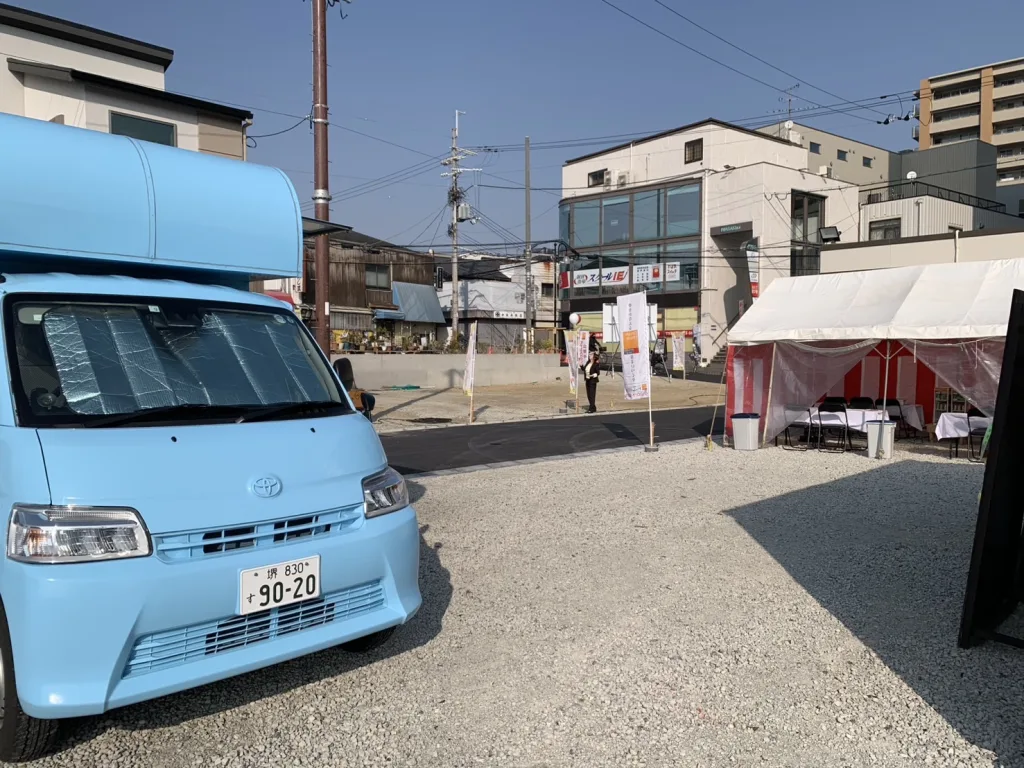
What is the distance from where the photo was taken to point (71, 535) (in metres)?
2.63

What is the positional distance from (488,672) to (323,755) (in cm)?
102

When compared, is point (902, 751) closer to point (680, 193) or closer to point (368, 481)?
point (368, 481)

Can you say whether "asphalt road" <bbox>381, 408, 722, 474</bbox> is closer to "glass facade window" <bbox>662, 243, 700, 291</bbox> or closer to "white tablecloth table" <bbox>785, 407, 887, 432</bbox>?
"white tablecloth table" <bbox>785, 407, 887, 432</bbox>

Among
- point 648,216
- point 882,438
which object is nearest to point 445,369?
point 882,438

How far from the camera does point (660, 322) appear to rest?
140 ft

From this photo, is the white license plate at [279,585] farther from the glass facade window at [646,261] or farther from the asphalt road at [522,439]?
the glass facade window at [646,261]

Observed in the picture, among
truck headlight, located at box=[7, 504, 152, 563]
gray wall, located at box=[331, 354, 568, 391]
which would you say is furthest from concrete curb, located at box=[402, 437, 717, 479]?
gray wall, located at box=[331, 354, 568, 391]

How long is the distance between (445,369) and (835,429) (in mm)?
16027

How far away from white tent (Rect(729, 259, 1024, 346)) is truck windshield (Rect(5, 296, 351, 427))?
9614mm

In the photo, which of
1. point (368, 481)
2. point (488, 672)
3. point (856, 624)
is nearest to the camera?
point (368, 481)

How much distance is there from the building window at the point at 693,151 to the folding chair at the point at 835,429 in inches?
1249

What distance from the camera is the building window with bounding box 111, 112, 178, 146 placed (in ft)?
59.8

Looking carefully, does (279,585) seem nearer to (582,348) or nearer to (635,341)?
(635,341)

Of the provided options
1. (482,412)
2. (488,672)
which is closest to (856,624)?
(488,672)
